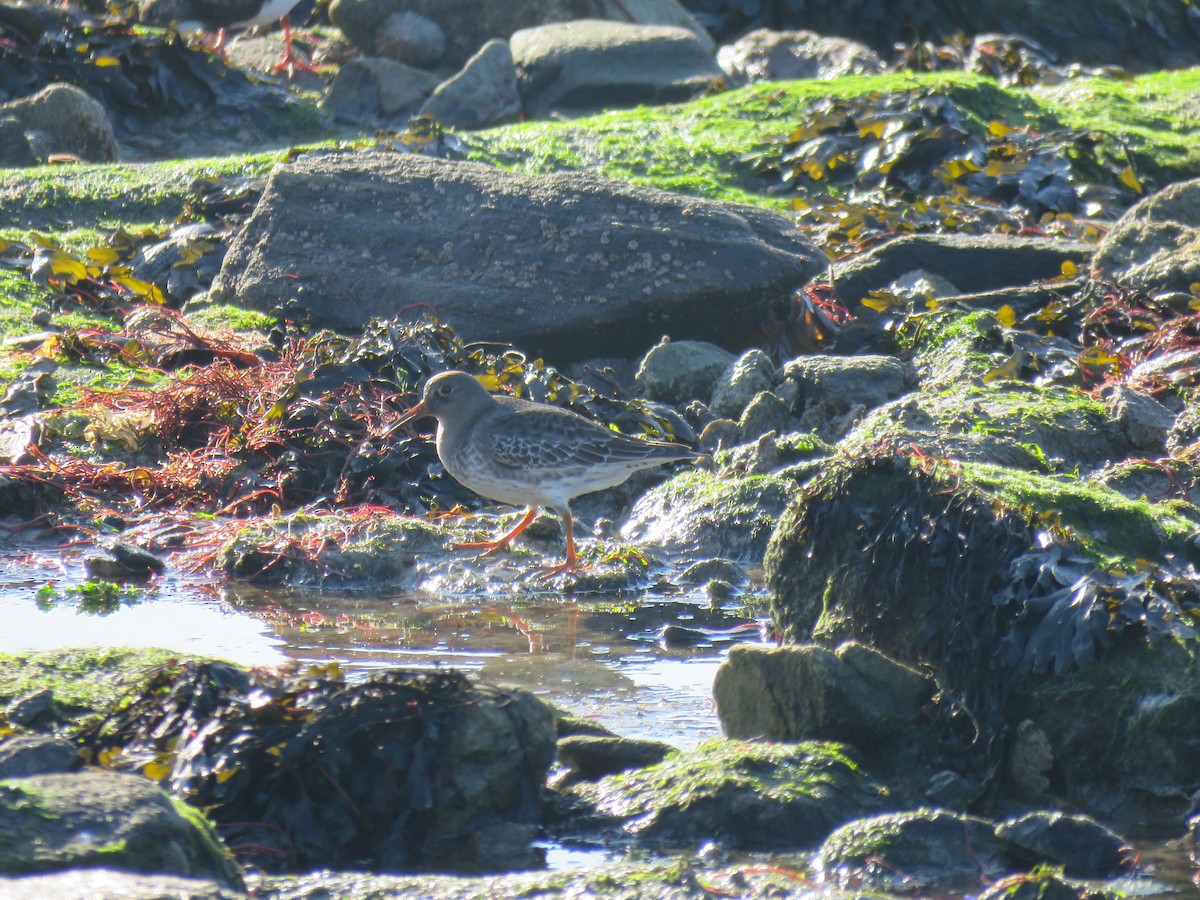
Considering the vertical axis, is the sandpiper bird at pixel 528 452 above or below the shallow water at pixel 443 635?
above

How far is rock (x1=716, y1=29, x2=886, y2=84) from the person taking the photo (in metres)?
17.6

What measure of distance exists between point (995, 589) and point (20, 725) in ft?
9.51

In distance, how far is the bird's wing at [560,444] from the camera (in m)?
7.23

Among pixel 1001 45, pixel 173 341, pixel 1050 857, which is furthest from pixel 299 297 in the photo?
pixel 1001 45

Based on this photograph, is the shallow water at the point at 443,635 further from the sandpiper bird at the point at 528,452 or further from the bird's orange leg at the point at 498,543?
the sandpiper bird at the point at 528,452

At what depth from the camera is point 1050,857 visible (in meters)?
3.97

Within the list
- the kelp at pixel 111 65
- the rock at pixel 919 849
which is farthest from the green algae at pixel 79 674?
the kelp at pixel 111 65

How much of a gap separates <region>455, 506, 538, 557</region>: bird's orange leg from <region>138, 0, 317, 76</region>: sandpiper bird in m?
9.85

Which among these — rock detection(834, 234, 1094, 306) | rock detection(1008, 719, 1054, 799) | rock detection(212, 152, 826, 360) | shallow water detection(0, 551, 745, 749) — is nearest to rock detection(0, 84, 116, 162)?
rock detection(212, 152, 826, 360)

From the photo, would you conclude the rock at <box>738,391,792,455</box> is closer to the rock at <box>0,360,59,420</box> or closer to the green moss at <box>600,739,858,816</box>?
the rock at <box>0,360,59,420</box>

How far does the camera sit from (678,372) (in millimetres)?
8914

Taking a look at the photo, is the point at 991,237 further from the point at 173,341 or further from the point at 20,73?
the point at 20,73

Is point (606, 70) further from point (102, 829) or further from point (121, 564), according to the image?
point (102, 829)

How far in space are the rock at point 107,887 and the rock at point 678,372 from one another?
5837 mm
